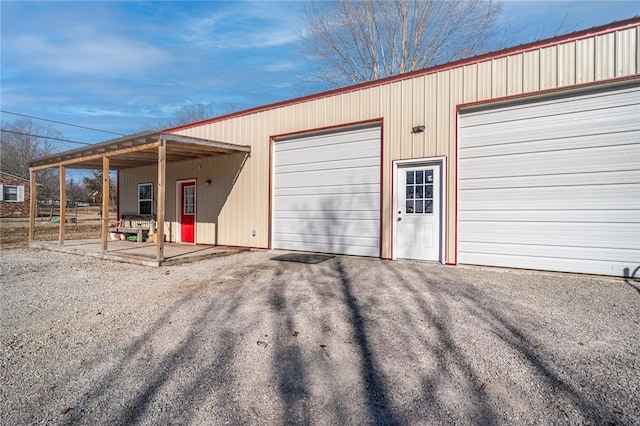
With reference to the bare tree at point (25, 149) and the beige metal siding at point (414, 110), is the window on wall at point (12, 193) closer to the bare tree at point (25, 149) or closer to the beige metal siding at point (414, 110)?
the bare tree at point (25, 149)

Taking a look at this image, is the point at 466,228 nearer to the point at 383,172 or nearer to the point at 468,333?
the point at 383,172

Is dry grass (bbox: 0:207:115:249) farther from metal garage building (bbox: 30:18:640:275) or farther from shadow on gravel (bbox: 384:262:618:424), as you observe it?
shadow on gravel (bbox: 384:262:618:424)

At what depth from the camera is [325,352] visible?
2.96 meters

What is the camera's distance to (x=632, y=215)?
17.1 ft

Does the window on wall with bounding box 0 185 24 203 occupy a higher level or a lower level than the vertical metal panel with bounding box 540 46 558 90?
lower

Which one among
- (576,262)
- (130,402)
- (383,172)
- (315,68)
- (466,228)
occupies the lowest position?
(130,402)

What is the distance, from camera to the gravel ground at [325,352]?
7.06 feet

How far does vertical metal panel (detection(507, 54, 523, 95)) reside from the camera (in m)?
5.89

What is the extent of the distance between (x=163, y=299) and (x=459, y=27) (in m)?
17.5

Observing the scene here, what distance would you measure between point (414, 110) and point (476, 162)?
161 centimetres

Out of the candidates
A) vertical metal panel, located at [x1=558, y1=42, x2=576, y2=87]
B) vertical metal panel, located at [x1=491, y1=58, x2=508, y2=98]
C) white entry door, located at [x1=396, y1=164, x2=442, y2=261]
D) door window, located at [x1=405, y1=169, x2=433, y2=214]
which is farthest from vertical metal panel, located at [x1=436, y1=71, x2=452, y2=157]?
vertical metal panel, located at [x1=558, y1=42, x2=576, y2=87]

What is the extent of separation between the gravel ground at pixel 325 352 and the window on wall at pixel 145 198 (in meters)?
7.65

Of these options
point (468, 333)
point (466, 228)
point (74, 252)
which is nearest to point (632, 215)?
point (466, 228)

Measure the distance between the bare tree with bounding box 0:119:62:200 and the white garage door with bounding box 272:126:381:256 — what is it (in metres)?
36.4
